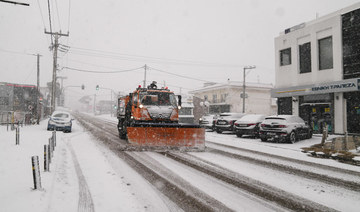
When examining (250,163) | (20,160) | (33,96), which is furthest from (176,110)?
(33,96)

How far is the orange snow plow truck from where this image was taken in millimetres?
9719

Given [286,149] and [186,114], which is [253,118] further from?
[186,114]

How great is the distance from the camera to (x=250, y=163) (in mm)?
7809

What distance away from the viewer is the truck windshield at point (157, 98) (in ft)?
35.7

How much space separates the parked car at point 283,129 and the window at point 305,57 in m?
8.20

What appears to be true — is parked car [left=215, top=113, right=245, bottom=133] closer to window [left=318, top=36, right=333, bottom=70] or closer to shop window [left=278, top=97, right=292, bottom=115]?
shop window [left=278, top=97, right=292, bottom=115]

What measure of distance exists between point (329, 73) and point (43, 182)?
20.2m

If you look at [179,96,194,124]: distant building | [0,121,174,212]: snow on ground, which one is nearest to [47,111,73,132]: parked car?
[179,96,194,124]: distant building

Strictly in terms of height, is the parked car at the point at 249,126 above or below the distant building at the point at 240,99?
below

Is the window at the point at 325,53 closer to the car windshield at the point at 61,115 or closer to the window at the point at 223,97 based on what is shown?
the car windshield at the point at 61,115

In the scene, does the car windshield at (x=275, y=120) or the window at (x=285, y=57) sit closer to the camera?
the car windshield at (x=275, y=120)

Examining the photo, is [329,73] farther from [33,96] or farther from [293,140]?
[33,96]

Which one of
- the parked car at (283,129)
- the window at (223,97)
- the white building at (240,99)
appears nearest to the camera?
the parked car at (283,129)

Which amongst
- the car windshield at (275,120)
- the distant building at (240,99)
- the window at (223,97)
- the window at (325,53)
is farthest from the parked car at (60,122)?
the window at (223,97)
